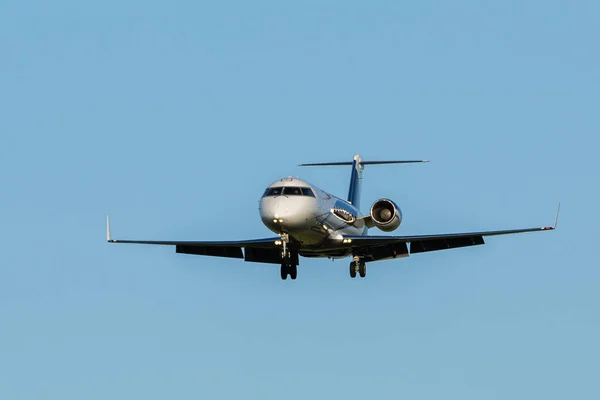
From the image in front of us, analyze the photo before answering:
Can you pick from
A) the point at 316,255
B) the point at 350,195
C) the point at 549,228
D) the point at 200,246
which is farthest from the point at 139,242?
the point at 549,228

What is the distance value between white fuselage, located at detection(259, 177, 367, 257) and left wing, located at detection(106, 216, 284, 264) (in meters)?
1.54

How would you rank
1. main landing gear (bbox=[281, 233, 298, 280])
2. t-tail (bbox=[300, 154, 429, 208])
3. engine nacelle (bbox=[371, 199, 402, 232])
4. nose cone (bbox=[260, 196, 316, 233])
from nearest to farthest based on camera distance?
1. nose cone (bbox=[260, 196, 316, 233])
2. main landing gear (bbox=[281, 233, 298, 280])
3. engine nacelle (bbox=[371, 199, 402, 232])
4. t-tail (bbox=[300, 154, 429, 208])

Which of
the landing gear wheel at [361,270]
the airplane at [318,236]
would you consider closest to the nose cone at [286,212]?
the airplane at [318,236]

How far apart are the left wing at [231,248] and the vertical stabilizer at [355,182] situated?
7476 millimetres

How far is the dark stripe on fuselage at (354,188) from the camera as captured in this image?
185ft

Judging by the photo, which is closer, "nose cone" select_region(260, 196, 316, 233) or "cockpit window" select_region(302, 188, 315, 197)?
"nose cone" select_region(260, 196, 316, 233)

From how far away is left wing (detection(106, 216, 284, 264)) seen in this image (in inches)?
1884

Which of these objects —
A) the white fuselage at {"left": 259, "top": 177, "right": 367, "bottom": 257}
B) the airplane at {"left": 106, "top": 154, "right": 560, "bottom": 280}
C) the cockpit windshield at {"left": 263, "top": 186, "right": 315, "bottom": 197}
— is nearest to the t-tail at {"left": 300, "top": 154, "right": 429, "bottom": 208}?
the airplane at {"left": 106, "top": 154, "right": 560, "bottom": 280}

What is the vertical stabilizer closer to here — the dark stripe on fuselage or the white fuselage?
the dark stripe on fuselage

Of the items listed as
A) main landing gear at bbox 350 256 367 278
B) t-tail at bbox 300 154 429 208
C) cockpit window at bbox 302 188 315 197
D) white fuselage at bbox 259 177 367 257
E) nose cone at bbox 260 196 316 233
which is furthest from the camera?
t-tail at bbox 300 154 429 208

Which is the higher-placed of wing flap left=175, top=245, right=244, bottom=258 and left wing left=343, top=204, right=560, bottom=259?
left wing left=343, top=204, right=560, bottom=259

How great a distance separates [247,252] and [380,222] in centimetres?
467

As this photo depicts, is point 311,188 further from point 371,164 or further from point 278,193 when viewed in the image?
point 371,164

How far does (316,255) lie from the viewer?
4831cm
